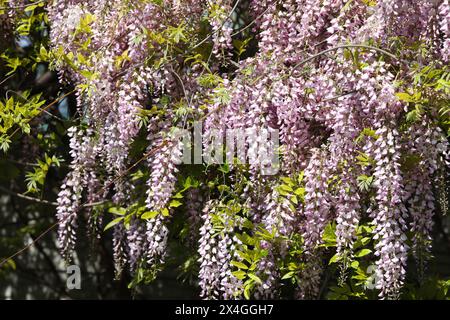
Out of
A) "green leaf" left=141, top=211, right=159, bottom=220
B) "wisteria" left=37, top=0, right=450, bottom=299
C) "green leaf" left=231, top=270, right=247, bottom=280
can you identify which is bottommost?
"green leaf" left=231, top=270, right=247, bottom=280

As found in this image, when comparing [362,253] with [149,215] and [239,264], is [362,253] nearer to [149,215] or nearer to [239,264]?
[239,264]

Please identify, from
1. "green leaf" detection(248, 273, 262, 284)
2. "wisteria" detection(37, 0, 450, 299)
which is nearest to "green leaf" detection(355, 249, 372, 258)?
"wisteria" detection(37, 0, 450, 299)

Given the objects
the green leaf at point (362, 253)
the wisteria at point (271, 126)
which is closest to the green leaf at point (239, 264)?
the wisteria at point (271, 126)

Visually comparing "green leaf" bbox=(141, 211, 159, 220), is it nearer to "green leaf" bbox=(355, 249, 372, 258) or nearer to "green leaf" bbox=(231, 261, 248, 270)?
"green leaf" bbox=(231, 261, 248, 270)

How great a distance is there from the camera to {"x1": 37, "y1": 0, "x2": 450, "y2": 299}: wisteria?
4168 millimetres

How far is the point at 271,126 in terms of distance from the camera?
4539 mm

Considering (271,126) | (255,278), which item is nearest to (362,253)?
(255,278)

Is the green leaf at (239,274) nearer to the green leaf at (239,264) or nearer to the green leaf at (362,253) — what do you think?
the green leaf at (239,264)

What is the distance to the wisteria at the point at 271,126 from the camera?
4.17 meters

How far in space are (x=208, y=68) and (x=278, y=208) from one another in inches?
34.5

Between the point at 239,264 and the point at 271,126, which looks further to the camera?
the point at 271,126

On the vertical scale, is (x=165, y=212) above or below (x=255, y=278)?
above

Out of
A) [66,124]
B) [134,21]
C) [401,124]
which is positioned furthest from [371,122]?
[66,124]
